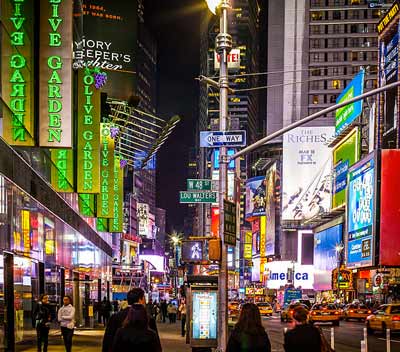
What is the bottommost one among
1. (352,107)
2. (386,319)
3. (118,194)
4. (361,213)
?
(386,319)

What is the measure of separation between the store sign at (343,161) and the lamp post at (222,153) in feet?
275

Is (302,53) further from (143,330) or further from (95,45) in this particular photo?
(143,330)

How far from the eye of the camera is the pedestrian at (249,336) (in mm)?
8539

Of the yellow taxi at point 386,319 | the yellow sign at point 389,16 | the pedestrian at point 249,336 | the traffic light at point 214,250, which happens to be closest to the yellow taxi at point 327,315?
the yellow taxi at point 386,319

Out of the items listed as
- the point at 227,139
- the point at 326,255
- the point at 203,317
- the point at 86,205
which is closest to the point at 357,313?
the point at 86,205

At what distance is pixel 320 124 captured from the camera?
481 ft

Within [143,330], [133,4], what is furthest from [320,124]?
[143,330]

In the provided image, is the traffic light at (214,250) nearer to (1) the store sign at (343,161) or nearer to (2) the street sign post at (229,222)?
(2) the street sign post at (229,222)

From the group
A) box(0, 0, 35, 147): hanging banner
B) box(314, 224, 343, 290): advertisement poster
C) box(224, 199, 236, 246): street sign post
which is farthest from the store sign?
box(224, 199, 236, 246): street sign post

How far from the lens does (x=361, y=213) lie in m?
82.1

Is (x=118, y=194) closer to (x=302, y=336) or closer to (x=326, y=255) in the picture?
(x=302, y=336)

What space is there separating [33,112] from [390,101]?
7278cm

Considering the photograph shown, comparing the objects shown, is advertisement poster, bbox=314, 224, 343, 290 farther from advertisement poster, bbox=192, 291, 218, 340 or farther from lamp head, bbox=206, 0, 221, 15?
lamp head, bbox=206, 0, 221, 15

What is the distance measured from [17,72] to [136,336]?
53.5ft
